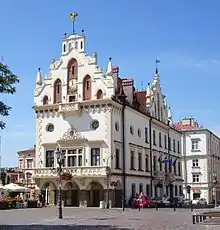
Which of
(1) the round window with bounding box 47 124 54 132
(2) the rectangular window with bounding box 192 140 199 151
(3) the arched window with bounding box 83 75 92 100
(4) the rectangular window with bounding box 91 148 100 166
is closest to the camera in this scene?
(4) the rectangular window with bounding box 91 148 100 166

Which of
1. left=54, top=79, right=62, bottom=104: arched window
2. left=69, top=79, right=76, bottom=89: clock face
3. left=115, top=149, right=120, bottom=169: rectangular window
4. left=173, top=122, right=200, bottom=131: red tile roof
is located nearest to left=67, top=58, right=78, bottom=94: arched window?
left=69, top=79, right=76, bottom=89: clock face

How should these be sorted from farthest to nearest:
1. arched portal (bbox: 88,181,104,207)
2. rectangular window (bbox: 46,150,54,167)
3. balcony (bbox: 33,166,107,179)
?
rectangular window (bbox: 46,150,54,167) → arched portal (bbox: 88,181,104,207) → balcony (bbox: 33,166,107,179)

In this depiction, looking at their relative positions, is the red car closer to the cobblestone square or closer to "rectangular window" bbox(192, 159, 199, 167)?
the cobblestone square

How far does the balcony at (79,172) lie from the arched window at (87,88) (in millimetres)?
8642

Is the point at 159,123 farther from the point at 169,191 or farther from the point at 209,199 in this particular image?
the point at 209,199

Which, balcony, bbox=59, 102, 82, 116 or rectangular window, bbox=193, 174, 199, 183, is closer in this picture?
balcony, bbox=59, 102, 82, 116

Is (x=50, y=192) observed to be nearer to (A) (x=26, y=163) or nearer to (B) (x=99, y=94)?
(B) (x=99, y=94)

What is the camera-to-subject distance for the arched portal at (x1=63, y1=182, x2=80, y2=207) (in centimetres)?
5791

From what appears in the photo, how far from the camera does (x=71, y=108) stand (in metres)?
59.0

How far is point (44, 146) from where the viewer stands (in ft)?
200

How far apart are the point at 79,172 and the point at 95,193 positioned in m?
3.32

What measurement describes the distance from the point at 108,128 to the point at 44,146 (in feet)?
30.2

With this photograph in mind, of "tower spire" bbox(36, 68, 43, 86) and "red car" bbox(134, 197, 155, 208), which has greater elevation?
"tower spire" bbox(36, 68, 43, 86)

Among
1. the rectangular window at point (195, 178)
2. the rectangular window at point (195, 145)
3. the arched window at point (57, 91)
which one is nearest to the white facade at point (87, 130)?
the arched window at point (57, 91)
